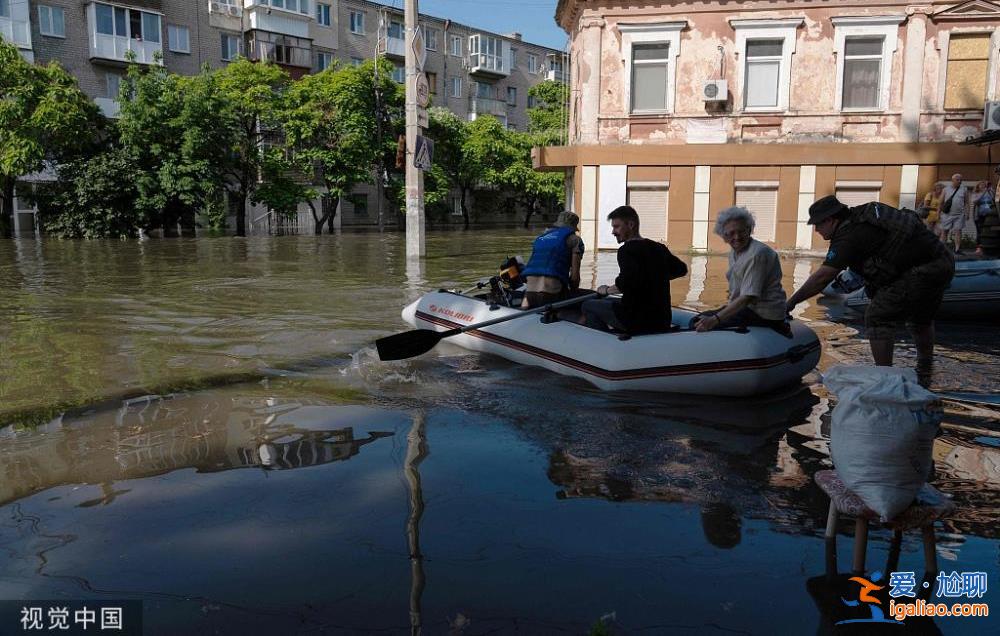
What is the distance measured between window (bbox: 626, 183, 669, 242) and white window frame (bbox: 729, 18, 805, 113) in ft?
10.3

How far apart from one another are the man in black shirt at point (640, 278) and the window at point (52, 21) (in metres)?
35.0

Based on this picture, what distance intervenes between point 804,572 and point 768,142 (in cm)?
1968

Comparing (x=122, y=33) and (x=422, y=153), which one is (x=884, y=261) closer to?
(x=422, y=153)

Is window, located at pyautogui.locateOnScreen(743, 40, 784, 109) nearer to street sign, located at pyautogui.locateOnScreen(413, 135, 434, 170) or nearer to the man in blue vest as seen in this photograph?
street sign, located at pyautogui.locateOnScreen(413, 135, 434, 170)

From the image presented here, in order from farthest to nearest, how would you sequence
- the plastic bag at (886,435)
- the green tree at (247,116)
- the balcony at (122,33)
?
the balcony at (122,33)
the green tree at (247,116)
the plastic bag at (886,435)

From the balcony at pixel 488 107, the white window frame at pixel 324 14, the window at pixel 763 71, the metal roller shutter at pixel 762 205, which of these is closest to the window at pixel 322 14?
the white window frame at pixel 324 14

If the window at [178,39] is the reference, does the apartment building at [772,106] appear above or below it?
below

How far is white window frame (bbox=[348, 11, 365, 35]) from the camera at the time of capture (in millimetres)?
45500

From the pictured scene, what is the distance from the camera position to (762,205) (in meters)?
21.8

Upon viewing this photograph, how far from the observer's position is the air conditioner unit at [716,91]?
20.9 meters

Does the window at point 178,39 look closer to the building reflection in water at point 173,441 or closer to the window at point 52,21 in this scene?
the window at point 52,21

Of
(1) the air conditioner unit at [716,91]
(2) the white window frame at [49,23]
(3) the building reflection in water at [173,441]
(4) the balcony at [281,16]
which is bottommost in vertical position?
(3) the building reflection in water at [173,441]

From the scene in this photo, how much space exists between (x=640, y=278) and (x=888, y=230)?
1.87 meters

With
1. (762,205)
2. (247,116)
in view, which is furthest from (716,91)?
(247,116)
